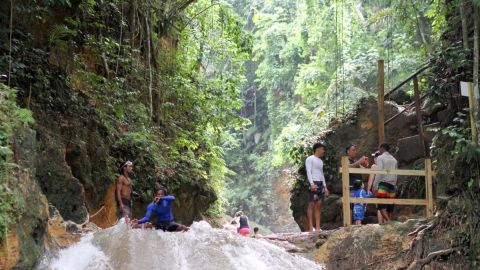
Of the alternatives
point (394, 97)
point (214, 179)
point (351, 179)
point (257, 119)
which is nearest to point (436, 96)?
point (351, 179)

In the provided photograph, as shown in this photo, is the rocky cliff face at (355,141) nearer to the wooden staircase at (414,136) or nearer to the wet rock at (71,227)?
the wooden staircase at (414,136)

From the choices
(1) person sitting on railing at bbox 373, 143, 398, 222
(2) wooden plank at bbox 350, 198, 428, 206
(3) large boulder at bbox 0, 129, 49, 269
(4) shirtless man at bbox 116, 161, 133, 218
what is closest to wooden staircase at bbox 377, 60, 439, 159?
(1) person sitting on railing at bbox 373, 143, 398, 222

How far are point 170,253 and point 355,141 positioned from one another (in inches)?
321

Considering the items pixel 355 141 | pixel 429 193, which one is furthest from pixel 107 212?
pixel 355 141

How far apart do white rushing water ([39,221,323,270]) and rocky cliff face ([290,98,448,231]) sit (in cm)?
524

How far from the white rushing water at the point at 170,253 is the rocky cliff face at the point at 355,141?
524 cm

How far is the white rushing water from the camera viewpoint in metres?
8.09

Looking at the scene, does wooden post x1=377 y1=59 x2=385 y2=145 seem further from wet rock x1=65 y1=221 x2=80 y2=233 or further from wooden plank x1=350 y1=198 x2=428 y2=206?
wet rock x1=65 y1=221 x2=80 y2=233

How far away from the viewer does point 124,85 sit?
14422 millimetres

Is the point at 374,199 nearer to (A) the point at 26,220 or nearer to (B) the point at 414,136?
(B) the point at 414,136

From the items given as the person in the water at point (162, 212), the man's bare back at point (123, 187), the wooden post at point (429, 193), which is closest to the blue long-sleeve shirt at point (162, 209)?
the person in the water at point (162, 212)

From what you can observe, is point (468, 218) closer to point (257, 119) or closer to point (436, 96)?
point (436, 96)

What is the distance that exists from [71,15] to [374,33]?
68.9ft

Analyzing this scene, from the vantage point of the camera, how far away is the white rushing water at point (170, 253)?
809 cm
